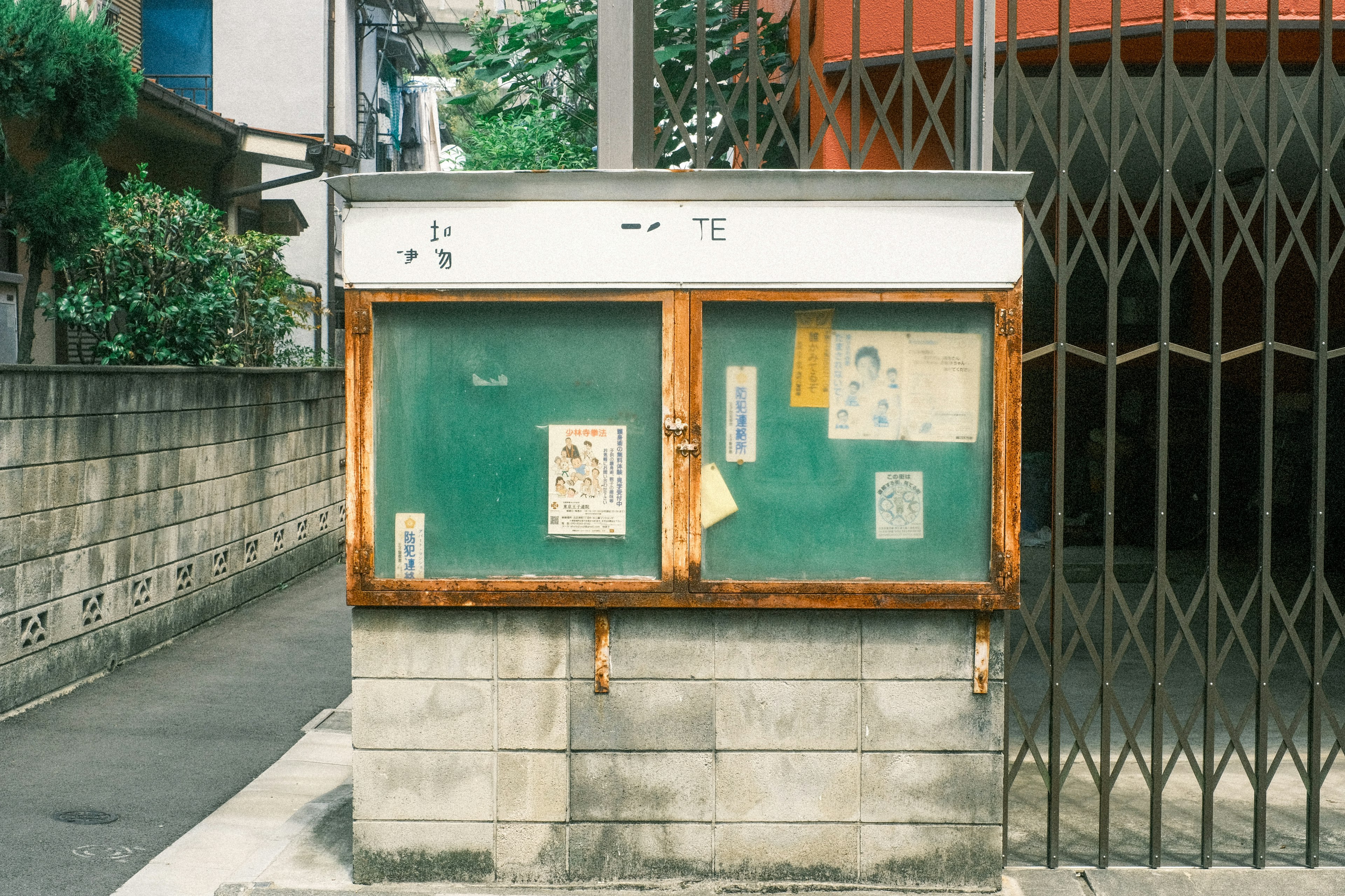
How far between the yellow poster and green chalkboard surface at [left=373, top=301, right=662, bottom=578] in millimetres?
506

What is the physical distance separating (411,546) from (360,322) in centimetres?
83

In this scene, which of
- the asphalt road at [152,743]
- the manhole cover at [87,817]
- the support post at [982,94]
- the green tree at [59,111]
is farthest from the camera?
the green tree at [59,111]

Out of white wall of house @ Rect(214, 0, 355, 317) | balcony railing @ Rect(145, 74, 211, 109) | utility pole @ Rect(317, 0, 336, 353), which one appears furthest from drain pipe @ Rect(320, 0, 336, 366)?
balcony railing @ Rect(145, 74, 211, 109)

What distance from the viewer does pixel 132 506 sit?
8.42 metres

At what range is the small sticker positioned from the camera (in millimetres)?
4480

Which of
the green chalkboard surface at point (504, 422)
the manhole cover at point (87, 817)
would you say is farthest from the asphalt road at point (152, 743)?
the green chalkboard surface at point (504, 422)

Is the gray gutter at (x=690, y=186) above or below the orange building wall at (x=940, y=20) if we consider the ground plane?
below

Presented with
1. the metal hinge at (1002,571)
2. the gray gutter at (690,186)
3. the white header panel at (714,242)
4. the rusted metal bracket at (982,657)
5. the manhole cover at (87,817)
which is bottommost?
the manhole cover at (87,817)

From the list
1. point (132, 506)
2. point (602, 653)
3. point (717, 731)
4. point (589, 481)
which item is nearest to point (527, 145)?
point (132, 506)

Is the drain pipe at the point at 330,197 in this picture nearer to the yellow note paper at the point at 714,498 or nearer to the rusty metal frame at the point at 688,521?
the rusty metal frame at the point at 688,521

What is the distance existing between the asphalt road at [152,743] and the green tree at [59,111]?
295 cm

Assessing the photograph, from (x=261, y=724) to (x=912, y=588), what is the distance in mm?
4310

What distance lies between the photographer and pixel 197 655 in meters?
8.66

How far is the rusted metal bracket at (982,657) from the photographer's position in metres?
4.40
